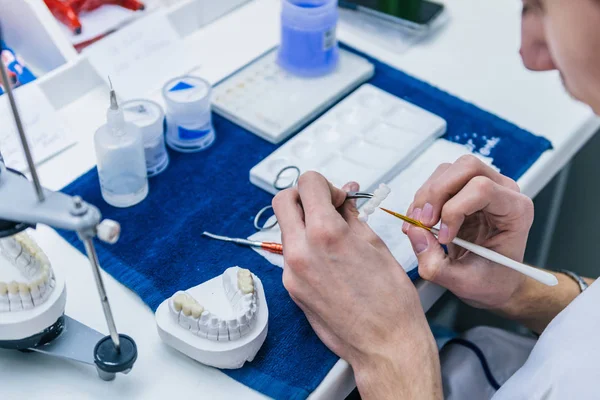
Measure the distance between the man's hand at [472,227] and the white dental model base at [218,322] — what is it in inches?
8.7

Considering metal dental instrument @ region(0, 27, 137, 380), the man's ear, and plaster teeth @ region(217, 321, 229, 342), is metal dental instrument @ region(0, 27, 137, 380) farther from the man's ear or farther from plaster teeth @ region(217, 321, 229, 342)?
the man's ear

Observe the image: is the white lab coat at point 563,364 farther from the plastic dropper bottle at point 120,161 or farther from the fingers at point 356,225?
the plastic dropper bottle at point 120,161

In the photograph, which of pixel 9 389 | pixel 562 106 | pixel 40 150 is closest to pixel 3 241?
pixel 9 389

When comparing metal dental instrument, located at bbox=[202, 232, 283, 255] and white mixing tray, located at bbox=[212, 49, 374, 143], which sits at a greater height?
white mixing tray, located at bbox=[212, 49, 374, 143]

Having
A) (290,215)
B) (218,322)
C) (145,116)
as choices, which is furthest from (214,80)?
(218,322)

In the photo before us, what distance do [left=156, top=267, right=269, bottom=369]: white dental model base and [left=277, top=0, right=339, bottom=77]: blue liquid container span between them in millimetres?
499

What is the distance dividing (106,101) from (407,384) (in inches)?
26.8

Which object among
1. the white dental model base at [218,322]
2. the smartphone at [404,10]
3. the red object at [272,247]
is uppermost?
the smartphone at [404,10]

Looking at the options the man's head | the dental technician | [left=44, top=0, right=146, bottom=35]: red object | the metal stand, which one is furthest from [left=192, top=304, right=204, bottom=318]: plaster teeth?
the metal stand

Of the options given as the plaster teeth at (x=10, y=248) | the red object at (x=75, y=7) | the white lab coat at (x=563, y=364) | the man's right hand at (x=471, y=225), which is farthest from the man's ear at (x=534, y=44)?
the red object at (x=75, y=7)

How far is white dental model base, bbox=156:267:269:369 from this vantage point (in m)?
0.78

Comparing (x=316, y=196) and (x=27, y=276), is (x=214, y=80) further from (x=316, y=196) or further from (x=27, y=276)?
(x=27, y=276)

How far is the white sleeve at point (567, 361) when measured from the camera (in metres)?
0.73

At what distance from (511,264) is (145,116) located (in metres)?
0.55
